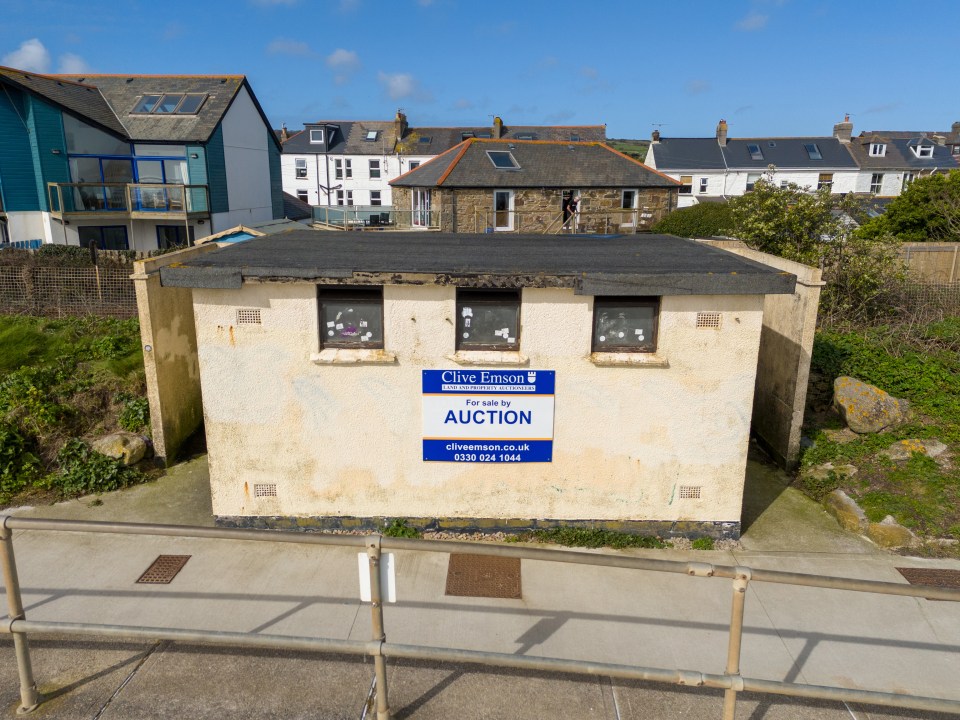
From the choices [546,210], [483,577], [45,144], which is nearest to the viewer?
[483,577]

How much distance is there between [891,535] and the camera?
7.72 m

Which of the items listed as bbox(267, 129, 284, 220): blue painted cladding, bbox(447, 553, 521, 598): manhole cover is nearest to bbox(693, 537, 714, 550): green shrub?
bbox(447, 553, 521, 598): manhole cover

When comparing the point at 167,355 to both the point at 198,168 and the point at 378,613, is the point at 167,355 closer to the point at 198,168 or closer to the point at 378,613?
the point at 378,613

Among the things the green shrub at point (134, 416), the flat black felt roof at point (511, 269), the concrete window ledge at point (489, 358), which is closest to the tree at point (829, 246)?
the flat black felt roof at point (511, 269)

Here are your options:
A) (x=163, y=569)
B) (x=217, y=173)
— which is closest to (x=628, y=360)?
(x=163, y=569)

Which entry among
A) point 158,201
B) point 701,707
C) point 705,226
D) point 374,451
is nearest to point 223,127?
point 158,201

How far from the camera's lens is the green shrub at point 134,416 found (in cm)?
1004

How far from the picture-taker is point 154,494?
893 cm

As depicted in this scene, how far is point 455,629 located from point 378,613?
6.22 ft

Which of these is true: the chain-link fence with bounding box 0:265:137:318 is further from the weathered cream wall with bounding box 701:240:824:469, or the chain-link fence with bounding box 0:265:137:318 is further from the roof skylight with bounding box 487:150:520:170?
the roof skylight with bounding box 487:150:520:170

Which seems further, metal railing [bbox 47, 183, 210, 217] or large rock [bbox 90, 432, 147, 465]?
metal railing [bbox 47, 183, 210, 217]

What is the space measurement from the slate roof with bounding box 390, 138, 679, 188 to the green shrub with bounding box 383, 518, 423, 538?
21354 millimetres

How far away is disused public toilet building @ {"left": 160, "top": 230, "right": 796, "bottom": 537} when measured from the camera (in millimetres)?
7285

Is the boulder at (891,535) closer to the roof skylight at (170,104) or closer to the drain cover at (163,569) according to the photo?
the drain cover at (163,569)
